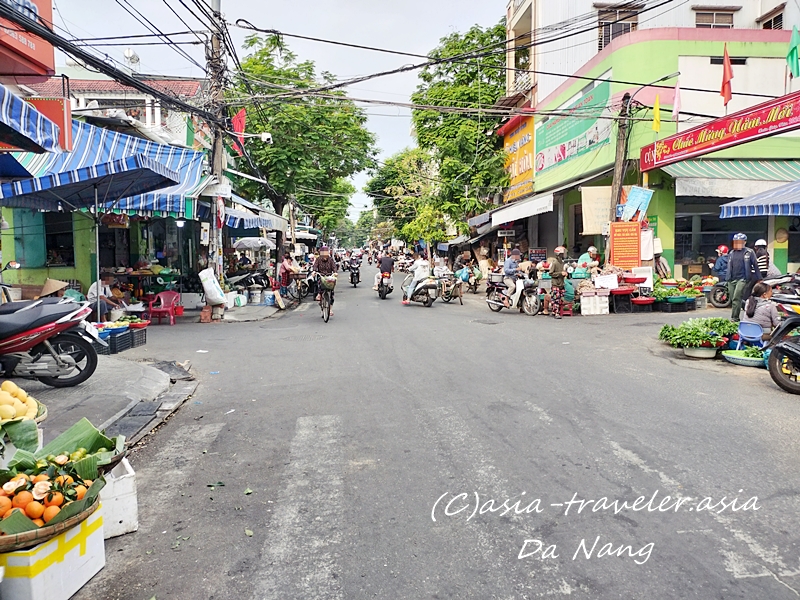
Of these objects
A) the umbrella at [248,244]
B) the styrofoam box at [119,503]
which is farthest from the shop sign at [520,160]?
the styrofoam box at [119,503]

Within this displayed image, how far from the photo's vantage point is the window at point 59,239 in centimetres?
1672

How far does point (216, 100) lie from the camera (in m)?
15.7

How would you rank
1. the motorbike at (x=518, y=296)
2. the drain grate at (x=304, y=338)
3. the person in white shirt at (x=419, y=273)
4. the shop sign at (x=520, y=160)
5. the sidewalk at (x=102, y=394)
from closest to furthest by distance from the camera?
1. the sidewalk at (x=102, y=394)
2. the drain grate at (x=304, y=338)
3. the motorbike at (x=518, y=296)
4. the person in white shirt at (x=419, y=273)
5. the shop sign at (x=520, y=160)

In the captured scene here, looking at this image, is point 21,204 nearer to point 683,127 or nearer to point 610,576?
point 610,576

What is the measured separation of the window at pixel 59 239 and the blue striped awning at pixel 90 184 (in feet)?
11.5

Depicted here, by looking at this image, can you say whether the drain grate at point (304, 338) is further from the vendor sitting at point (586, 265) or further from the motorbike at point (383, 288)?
the motorbike at point (383, 288)

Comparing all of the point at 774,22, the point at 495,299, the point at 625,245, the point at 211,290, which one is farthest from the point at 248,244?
the point at 774,22

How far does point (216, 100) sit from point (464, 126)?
1529cm

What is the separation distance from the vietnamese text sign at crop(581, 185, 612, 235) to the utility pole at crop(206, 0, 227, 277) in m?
10.5

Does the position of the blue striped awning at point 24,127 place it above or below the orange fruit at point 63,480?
above

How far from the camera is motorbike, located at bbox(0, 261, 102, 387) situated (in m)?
6.96

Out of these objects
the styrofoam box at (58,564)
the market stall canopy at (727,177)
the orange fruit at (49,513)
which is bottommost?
the styrofoam box at (58,564)

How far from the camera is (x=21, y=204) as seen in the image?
1273cm

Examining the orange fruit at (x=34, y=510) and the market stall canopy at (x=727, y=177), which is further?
the market stall canopy at (x=727, y=177)
